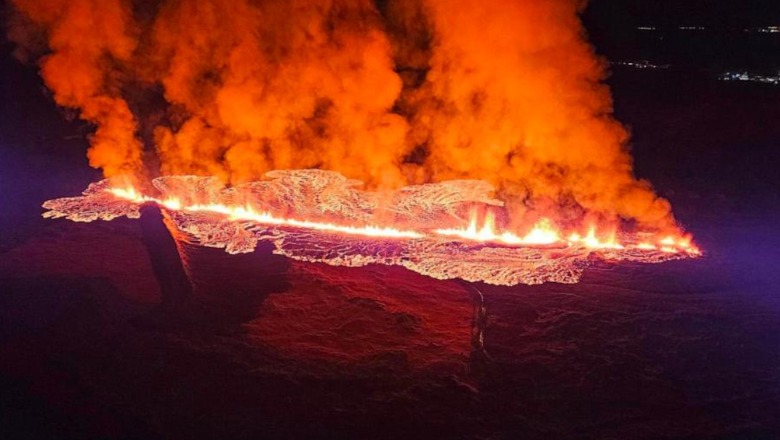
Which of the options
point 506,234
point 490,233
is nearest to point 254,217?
point 490,233

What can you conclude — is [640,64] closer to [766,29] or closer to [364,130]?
[766,29]

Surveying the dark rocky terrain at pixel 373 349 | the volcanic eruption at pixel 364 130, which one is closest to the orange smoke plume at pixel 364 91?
the volcanic eruption at pixel 364 130

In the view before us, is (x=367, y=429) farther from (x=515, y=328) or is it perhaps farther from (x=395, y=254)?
(x=395, y=254)

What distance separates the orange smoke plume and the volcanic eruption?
34 millimetres

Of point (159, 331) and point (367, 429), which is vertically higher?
point (159, 331)

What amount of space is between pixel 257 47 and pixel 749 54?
40.8ft

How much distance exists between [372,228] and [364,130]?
2113mm

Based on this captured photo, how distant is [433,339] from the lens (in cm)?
596

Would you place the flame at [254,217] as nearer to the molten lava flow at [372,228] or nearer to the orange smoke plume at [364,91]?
the molten lava flow at [372,228]

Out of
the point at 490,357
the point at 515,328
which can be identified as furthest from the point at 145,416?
the point at 515,328

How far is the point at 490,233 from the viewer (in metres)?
9.39

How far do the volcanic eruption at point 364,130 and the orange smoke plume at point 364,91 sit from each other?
3cm

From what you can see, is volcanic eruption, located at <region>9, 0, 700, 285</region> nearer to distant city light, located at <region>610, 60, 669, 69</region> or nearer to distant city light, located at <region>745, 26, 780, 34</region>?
distant city light, located at <region>610, 60, 669, 69</region>

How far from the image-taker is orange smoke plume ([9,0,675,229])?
30.4 feet
